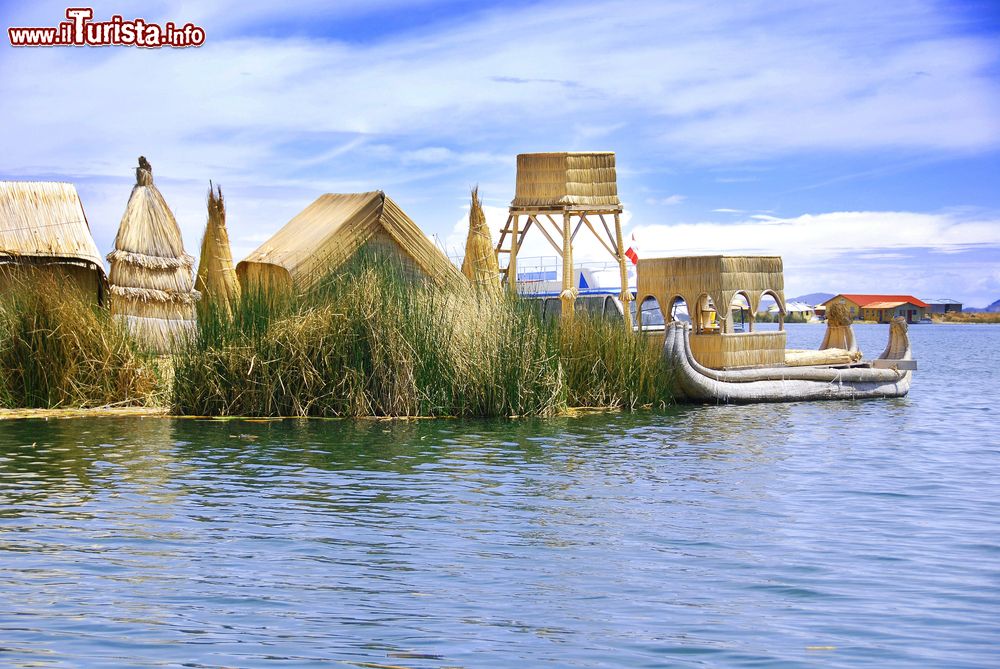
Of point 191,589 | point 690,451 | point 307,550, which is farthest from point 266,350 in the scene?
point 191,589

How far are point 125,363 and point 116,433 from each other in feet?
8.31

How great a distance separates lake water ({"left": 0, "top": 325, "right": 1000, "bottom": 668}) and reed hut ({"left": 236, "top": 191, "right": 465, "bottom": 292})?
6.95 meters

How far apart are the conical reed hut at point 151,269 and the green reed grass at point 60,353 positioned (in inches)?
117

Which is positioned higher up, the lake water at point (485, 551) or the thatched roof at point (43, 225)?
the thatched roof at point (43, 225)

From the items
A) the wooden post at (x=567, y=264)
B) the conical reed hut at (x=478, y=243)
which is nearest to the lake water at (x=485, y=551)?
the wooden post at (x=567, y=264)

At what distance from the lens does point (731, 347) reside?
18359 mm

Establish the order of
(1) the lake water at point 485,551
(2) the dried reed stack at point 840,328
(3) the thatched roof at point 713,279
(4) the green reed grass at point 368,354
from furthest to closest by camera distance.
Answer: (2) the dried reed stack at point 840,328, (3) the thatched roof at point 713,279, (4) the green reed grass at point 368,354, (1) the lake water at point 485,551

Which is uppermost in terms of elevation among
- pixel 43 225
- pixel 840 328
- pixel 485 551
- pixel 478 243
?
pixel 43 225

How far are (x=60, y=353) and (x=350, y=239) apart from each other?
6108 mm

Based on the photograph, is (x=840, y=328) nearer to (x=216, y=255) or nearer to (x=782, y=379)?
(x=782, y=379)

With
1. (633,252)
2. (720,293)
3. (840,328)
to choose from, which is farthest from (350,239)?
(633,252)

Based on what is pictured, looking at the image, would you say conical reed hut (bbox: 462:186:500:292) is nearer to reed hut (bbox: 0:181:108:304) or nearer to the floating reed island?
the floating reed island

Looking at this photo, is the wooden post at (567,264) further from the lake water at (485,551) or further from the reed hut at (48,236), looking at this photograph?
the reed hut at (48,236)

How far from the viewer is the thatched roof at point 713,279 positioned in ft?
58.0
